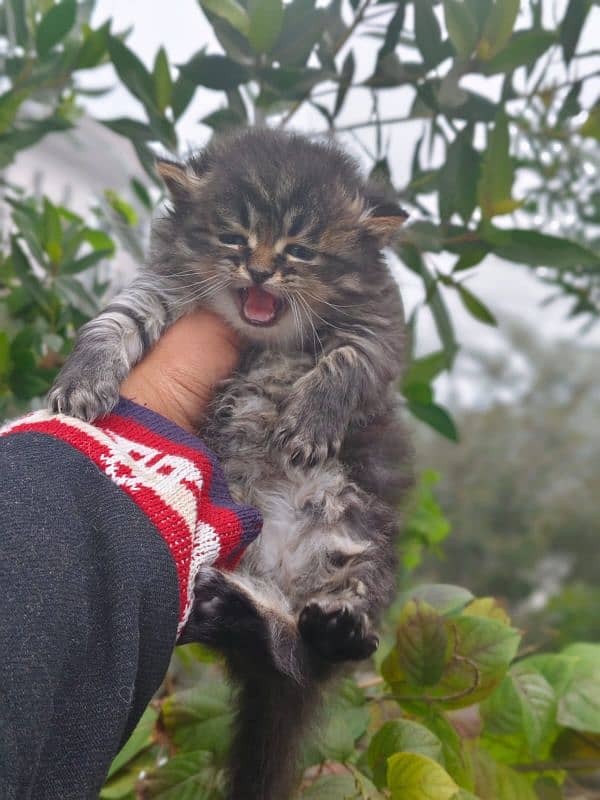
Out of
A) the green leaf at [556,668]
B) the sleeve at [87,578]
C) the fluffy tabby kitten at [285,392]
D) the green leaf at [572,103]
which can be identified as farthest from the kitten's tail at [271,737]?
the green leaf at [572,103]

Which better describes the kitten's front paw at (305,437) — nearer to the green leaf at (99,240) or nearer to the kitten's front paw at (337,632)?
the kitten's front paw at (337,632)

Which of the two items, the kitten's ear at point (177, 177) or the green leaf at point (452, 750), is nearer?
the green leaf at point (452, 750)

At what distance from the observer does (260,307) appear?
6.84 feet

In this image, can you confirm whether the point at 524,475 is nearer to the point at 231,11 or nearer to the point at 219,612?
the point at 231,11

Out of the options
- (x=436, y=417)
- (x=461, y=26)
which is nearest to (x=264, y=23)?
(x=461, y=26)

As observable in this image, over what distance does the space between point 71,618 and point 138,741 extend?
0.79 m

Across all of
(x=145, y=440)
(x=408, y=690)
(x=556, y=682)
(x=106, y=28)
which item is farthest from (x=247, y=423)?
(x=106, y=28)

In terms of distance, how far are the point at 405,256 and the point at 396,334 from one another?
1.24 feet

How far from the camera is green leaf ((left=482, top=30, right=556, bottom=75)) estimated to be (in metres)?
2.05

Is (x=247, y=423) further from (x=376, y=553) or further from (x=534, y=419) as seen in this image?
(x=534, y=419)

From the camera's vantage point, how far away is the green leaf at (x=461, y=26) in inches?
76.8

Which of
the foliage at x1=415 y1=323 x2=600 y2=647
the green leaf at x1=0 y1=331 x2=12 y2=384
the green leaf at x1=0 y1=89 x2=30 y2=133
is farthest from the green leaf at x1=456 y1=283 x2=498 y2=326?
the foliage at x1=415 y1=323 x2=600 y2=647

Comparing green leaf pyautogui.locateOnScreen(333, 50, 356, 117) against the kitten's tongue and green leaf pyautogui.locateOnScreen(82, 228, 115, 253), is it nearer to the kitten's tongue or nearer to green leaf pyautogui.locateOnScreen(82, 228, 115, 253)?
the kitten's tongue

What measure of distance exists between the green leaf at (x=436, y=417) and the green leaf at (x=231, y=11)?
122 centimetres
